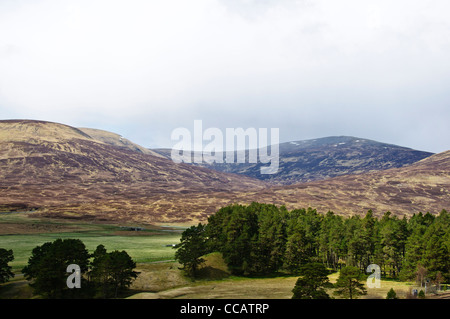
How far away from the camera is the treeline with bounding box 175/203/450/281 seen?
8344 centimetres

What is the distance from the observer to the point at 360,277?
57000 millimetres

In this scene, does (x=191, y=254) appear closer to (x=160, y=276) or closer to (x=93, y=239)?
(x=160, y=276)

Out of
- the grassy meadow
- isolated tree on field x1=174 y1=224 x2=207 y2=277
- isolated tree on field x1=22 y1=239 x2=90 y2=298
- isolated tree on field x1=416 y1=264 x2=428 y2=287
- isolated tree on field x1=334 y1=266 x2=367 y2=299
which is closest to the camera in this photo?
isolated tree on field x1=22 y1=239 x2=90 y2=298

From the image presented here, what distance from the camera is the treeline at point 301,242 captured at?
83.4 metres

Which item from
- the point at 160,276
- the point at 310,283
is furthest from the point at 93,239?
the point at 310,283

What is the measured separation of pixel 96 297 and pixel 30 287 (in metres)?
11.7

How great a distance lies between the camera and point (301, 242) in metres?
96.8
